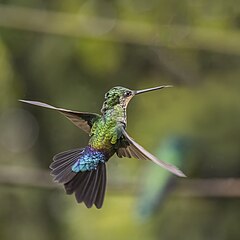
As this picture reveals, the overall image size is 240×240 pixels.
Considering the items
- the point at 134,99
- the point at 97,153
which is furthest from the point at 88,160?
the point at 134,99

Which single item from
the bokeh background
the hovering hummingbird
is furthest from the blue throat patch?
the bokeh background

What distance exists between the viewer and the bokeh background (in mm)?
2586

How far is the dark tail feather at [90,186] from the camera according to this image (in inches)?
20.7

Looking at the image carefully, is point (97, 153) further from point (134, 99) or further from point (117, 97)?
point (134, 99)

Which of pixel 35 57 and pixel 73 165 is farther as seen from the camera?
pixel 35 57

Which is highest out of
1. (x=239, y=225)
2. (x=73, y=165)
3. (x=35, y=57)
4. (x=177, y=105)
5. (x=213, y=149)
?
(x=35, y=57)

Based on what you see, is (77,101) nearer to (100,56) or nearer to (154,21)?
(100,56)

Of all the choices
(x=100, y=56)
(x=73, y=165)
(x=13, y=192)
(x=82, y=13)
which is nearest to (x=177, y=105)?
(x=100, y=56)

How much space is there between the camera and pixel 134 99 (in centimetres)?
318

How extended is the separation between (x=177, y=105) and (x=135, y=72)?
0.28 m

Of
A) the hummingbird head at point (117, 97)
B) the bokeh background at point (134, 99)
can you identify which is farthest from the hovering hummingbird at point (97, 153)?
the bokeh background at point (134, 99)

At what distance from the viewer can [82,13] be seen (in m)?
3.18

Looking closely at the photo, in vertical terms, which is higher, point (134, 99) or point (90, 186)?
point (134, 99)

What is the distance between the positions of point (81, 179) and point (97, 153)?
0.11 feet
